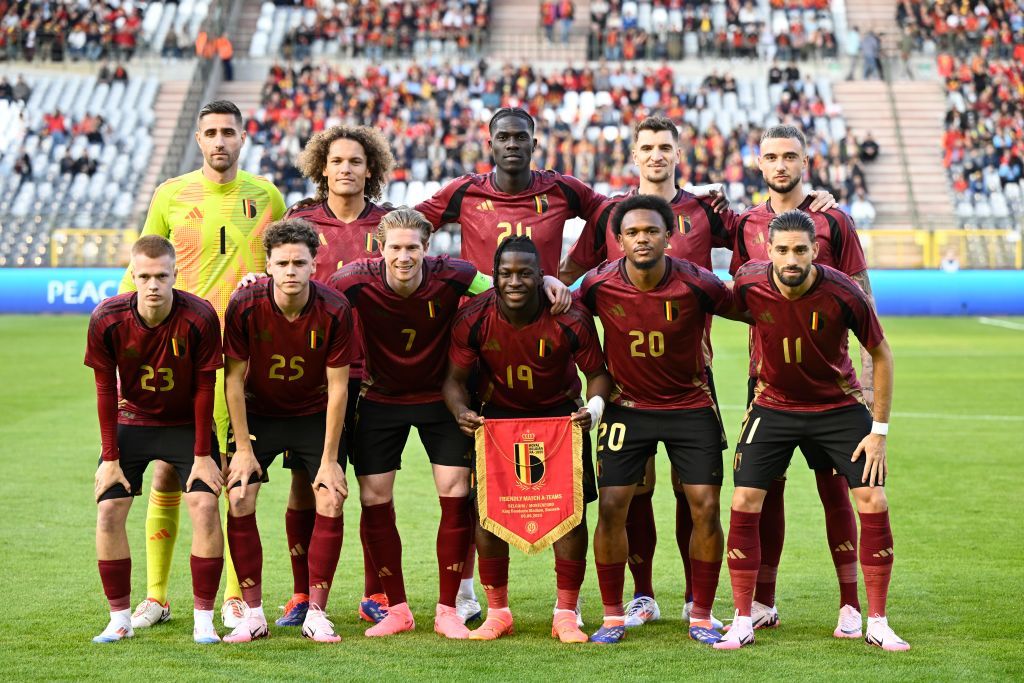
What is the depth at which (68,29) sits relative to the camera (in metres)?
36.5

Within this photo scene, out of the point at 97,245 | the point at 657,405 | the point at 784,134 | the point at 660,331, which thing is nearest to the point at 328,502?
the point at 657,405

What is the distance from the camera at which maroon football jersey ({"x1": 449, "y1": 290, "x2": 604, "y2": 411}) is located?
623cm

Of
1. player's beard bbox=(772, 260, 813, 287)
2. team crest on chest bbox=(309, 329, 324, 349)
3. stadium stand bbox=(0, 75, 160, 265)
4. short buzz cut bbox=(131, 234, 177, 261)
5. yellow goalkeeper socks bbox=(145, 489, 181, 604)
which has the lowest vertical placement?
yellow goalkeeper socks bbox=(145, 489, 181, 604)

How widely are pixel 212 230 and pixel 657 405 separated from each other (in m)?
2.33

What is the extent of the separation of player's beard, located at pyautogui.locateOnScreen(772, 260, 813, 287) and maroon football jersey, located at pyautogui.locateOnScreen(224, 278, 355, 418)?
1.91 metres

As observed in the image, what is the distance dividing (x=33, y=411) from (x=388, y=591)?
8.71m

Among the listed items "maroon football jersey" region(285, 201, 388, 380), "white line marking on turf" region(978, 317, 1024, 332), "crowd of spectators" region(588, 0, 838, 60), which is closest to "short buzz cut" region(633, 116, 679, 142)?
"maroon football jersey" region(285, 201, 388, 380)

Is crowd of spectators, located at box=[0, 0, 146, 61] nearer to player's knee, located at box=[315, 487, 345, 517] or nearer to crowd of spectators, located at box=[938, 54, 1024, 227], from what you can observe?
crowd of spectators, located at box=[938, 54, 1024, 227]

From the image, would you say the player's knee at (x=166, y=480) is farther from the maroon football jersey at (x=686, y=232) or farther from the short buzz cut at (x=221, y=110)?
the maroon football jersey at (x=686, y=232)

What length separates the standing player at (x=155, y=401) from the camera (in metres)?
6.03

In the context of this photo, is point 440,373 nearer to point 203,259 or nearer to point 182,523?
point 203,259

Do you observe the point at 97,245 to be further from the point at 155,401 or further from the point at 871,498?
the point at 871,498

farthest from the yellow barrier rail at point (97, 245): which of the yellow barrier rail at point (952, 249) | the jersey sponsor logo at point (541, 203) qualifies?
the jersey sponsor logo at point (541, 203)

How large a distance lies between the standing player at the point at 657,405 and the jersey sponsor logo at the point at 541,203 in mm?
650
